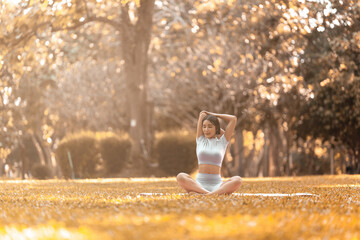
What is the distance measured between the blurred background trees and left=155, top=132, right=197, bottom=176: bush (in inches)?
19.0

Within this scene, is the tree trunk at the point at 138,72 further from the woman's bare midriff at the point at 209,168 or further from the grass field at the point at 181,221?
the grass field at the point at 181,221

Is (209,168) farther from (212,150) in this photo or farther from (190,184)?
(190,184)

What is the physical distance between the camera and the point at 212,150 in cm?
1228

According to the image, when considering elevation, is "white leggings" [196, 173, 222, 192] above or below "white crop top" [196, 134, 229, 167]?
below

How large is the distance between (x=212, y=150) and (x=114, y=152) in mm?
16187

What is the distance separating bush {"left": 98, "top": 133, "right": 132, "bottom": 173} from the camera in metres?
28.1

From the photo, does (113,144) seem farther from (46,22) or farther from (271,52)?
(271,52)

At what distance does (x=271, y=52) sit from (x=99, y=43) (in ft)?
26.7

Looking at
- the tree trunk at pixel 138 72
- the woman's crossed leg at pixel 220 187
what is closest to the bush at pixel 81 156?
the tree trunk at pixel 138 72

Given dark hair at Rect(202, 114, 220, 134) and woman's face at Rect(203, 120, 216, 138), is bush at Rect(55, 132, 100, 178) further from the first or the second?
woman's face at Rect(203, 120, 216, 138)

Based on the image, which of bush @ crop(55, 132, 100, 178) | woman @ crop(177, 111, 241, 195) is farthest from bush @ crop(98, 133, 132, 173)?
woman @ crop(177, 111, 241, 195)

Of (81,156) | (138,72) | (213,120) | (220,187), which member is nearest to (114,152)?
(81,156)

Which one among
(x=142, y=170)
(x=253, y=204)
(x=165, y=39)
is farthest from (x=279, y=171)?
(x=253, y=204)

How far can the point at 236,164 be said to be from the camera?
45.9 meters
